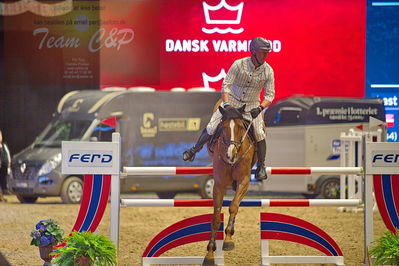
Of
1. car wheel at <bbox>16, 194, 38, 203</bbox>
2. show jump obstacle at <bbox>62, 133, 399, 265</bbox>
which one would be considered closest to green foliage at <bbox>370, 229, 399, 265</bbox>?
show jump obstacle at <bbox>62, 133, 399, 265</bbox>

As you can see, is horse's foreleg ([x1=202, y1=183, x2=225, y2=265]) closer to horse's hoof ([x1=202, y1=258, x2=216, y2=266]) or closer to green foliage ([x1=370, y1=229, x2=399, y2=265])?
horse's hoof ([x1=202, y1=258, x2=216, y2=266])

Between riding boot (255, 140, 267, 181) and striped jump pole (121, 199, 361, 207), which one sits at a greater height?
riding boot (255, 140, 267, 181)

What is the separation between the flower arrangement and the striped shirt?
183cm

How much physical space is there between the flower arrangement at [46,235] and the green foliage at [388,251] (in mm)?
2501

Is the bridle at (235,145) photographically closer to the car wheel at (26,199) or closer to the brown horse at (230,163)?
the brown horse at (230,163)

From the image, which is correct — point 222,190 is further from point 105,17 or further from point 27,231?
point 105,17

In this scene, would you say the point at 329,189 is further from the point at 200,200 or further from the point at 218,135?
the point at 218,135

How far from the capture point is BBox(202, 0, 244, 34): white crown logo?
1678 centimetres

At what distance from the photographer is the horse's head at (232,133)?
7.90m

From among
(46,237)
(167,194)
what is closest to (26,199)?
(167,194)

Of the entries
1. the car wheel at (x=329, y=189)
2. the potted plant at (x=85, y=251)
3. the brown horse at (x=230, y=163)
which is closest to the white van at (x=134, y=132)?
the car wheel at (x=329, y=189)

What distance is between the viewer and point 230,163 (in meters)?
7.90

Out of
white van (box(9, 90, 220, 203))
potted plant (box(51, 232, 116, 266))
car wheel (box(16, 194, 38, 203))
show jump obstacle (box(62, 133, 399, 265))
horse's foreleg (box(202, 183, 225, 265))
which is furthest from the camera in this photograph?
car wheel (box(16, 194, 38, 203))

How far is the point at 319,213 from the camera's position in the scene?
15.4m
